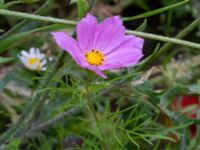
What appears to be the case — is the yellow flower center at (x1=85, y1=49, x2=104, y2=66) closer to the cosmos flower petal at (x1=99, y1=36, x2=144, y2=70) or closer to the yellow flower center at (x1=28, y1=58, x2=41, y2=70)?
the cosmos flower petal at (x1=99, y1=36, x2=144, y2=70)

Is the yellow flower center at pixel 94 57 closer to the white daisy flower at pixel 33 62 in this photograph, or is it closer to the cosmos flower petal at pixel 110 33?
the cosmos flower petal at pixel 110 33

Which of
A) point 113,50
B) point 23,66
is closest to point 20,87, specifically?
point 23,66

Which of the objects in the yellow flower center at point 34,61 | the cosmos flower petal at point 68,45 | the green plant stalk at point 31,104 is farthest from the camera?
the yellow flower center at point 34,61

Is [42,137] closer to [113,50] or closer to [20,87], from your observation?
[20,87]

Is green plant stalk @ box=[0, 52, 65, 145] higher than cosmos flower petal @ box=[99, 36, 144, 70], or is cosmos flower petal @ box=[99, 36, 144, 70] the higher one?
cosmos flower petal @ box=[99, 36, 144, 70]

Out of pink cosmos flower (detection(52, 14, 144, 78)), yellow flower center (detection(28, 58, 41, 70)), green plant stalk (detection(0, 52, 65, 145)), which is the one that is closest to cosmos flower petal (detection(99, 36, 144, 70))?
pink cosmos flower (detection(52, 14, 144, 78))

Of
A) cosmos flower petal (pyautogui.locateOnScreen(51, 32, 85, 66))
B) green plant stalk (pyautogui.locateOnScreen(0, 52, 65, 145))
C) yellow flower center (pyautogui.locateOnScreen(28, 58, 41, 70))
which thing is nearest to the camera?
cosmos flower petal (pyautogui.locateOnScreen(51, 32, 85, 66))

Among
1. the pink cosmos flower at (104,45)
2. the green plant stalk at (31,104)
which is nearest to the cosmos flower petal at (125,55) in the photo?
the pink cosmos flower at (104,45)

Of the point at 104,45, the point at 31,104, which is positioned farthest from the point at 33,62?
the point at 104,45
